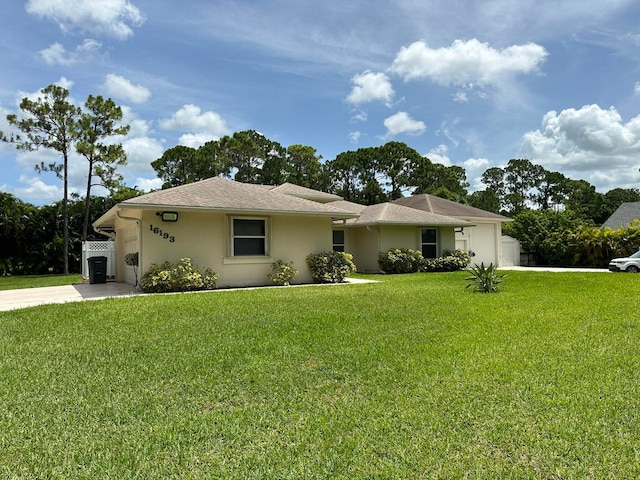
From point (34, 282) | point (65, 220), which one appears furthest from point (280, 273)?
point (65, 220)

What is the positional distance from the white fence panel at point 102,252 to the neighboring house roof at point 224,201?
2284 mm

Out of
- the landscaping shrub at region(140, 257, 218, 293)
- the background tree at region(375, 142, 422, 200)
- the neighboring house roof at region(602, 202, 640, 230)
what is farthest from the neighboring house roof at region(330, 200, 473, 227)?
the neighboring house roof at region(602, 202, 640, 230)

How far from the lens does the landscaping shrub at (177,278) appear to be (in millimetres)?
11188

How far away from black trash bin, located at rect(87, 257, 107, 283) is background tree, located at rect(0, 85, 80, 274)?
25.5 feet

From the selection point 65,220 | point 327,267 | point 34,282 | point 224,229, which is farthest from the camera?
point 65,220

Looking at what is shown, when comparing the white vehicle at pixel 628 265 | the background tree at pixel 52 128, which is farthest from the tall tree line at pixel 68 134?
the white vehicle at pixel 628 265

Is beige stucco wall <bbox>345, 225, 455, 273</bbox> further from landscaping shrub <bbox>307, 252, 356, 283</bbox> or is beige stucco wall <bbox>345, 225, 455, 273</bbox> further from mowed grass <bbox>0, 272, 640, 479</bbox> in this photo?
mowed grass <bbox>0, 272, 640, 479</bbox>

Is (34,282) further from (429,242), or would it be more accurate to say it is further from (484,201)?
(484,201)

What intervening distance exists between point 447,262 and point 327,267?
7518 mm

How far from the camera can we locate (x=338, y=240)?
64.8ft

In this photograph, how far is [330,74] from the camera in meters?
16.8

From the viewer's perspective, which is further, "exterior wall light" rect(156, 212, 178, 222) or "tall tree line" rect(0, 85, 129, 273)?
"tall tree line" rect(0, 85, 129, 273)

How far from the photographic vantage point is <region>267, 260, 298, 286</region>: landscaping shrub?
13.0m

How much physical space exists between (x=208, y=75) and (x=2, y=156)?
13617 mm
